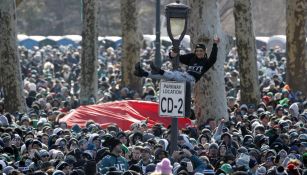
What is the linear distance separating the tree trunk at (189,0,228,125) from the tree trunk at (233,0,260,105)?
5856mm

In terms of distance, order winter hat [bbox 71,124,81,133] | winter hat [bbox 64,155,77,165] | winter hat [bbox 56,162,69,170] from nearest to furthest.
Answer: winter hat [bbox 56,162,69,170]
winter hat [bbox 64,155,77,165]
winter hat [bbox 71,124,81,133]

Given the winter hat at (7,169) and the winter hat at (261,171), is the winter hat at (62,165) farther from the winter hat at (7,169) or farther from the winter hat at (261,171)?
the winter hat at (261,171)

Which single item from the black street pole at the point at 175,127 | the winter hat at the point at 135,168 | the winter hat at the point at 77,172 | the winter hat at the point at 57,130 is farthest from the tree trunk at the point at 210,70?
the winter hat at the point at 77,172

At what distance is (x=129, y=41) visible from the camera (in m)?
41.2

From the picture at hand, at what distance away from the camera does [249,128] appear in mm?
24844

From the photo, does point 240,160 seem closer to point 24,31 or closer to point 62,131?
point 62,131

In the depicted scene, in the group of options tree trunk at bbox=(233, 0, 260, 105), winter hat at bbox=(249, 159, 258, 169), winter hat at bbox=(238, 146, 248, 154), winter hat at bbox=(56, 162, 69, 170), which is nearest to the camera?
winter hat at bbox=(56, 162, 69, 170)

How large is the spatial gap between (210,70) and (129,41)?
12.4 metres

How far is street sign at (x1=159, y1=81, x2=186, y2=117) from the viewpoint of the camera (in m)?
19.7

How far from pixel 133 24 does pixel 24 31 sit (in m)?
42.7

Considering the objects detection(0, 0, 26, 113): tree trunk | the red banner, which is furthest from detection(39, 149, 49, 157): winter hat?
detection(0, 0, 26, 113): tree trunk

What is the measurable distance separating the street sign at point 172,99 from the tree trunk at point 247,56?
607 inches

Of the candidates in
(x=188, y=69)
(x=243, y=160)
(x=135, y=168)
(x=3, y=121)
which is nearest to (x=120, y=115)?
(x=3, y=121)

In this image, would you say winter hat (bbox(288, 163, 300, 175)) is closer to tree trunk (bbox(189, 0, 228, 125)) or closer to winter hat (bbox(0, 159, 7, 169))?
winter hat (bbox(0, 159, 7, 169))
